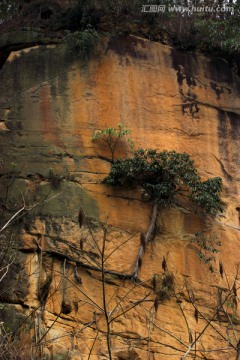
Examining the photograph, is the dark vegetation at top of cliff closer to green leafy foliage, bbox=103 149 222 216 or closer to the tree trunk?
green leafy foliage, bbox=103 149 222 216

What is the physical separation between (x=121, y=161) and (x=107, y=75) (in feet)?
8.05

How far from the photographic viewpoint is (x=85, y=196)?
38.2 ft

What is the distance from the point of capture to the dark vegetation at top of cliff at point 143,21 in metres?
14.1

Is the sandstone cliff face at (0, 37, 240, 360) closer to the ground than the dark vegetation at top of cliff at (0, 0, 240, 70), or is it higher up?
closer to the ground

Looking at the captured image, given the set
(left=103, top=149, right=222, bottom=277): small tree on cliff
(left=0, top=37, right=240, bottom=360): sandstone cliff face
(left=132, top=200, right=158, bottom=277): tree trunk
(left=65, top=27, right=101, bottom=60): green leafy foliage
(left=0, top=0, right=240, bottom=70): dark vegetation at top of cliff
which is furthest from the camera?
(left=0, top=0, right=240, bottom=70): dark vegetation at top of cliff

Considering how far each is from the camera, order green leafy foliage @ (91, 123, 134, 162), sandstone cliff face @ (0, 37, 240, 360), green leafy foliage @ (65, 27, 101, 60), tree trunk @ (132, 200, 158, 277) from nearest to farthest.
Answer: sandstone cliff face @ (0, 37, 240, 360)
tree trunk @ (132, 200, 158, 277)
green leafy foliage @ (91, 123, 134, 162)
green leafy foliage @ (65, 27, 101, 60)

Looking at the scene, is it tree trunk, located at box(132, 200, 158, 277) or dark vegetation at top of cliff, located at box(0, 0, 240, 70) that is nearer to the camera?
tree trunk, located at box(132, 200, 158, 277)

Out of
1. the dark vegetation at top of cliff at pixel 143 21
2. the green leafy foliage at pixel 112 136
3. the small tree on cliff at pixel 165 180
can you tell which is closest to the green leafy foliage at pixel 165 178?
the small tree on cliff at pixel 165 180

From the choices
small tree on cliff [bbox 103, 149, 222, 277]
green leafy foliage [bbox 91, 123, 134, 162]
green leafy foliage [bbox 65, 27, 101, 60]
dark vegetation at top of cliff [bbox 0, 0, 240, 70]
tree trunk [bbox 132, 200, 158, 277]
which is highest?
dark vegetation at top of cliff [bbox 0, 0, 240, 70]

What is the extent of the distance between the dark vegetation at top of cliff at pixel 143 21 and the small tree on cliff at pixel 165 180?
11.9 ft

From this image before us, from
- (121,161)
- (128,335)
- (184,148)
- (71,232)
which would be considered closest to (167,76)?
(184,148)

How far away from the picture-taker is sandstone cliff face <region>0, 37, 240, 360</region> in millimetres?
10180

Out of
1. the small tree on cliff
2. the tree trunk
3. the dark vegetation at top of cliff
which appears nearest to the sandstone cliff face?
the tree trunk

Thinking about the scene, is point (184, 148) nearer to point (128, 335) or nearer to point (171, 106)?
point (171, 106)
